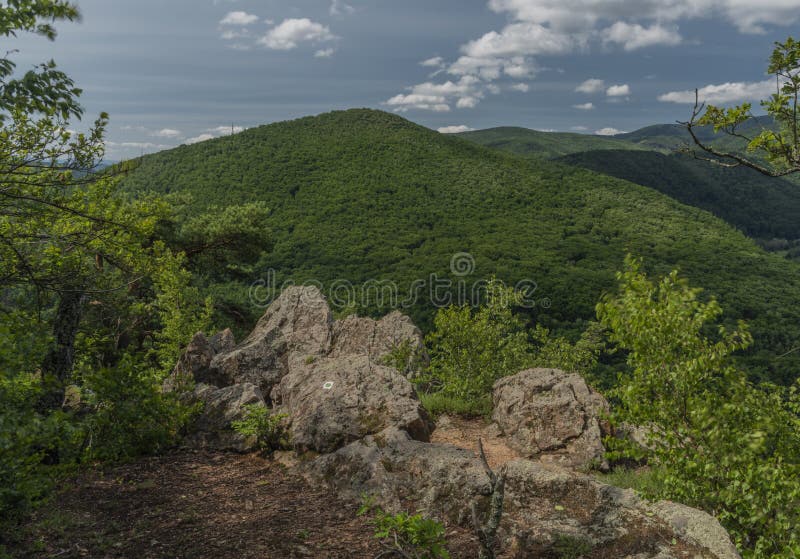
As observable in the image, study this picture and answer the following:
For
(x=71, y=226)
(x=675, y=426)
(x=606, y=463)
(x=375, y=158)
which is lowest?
(x=606, y=463)

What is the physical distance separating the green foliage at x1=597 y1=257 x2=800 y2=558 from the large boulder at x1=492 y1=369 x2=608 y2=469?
3559 mm

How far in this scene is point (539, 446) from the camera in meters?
9.13

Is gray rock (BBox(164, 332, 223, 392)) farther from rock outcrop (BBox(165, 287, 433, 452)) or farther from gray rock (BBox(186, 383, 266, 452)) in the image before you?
gray rock (BBox(186, 383, 266, 452))

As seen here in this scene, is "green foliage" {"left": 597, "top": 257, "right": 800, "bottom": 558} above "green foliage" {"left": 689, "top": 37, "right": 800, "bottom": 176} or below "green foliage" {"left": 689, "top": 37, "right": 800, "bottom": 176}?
below

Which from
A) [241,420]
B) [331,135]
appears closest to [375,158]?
[331,135]

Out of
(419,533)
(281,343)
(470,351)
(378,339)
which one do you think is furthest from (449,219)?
(419,533)

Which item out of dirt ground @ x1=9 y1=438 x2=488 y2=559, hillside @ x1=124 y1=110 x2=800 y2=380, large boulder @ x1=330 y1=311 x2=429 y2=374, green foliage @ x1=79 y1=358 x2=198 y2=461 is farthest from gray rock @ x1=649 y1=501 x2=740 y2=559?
hillside @ x1=124 y1=110 x2=800 y2=380

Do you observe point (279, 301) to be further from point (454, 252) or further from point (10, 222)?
point (454, 252)

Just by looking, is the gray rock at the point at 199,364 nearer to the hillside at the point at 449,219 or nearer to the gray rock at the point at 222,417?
the gray rock at the point at 222,417

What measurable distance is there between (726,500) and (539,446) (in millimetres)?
4985

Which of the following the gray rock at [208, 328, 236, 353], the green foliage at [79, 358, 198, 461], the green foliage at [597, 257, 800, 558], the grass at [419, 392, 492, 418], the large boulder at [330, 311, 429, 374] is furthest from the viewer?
the gray rock at [208, 328, 236, 353]

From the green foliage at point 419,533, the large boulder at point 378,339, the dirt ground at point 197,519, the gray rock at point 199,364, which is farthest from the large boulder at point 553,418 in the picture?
the gray rock at point 199,364

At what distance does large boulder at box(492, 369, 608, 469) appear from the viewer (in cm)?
873

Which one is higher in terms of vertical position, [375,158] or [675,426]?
[375,158]
